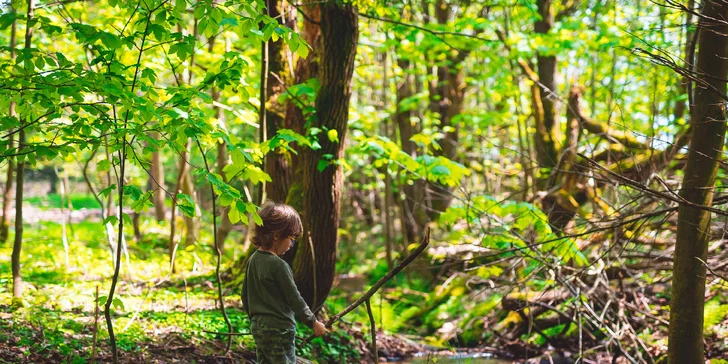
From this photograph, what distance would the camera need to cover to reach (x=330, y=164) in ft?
18.4

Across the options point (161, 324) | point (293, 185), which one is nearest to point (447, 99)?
point (293, 185)

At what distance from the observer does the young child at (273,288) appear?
342 cm

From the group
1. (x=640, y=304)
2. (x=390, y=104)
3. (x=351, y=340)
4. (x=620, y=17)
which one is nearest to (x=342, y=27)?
(x=351, y=340)

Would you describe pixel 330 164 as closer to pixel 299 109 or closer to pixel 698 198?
pixel 299 109

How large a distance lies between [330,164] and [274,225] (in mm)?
2214

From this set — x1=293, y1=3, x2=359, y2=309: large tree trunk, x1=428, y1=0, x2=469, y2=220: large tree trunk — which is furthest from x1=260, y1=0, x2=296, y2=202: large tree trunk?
x1=428, y1=0, x2=469, y2=220: large tree trunk

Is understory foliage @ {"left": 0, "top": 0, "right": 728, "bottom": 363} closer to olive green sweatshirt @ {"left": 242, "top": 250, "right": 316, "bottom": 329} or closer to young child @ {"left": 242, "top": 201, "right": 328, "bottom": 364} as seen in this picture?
young child @ {"left": 242, "top": 201, "right": 328, "bottom": 364}

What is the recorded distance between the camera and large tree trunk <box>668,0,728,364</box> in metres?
3.61

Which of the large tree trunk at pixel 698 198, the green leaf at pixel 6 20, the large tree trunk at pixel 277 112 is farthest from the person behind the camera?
the large tree trunk at pixel 277 112

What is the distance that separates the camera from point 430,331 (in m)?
8.57

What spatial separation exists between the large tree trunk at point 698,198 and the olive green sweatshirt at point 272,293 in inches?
103

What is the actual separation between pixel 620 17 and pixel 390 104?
701 centimetres

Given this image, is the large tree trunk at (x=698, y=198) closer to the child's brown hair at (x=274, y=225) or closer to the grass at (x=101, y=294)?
the child's brown hair at (x=274, y=225)

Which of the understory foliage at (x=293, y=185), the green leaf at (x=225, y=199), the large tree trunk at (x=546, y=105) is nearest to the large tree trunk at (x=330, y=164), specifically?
the understory foliage at (x=293, y=185)
